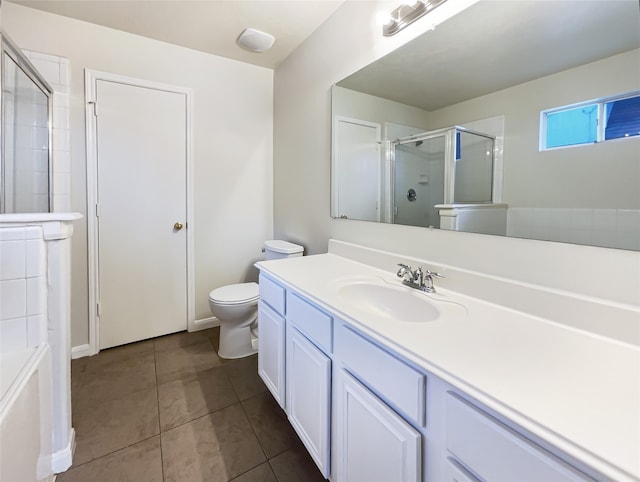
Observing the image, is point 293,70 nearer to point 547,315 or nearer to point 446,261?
point 446,261

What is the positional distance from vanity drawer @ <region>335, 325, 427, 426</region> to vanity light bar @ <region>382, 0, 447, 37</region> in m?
1.35

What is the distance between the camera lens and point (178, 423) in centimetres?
153

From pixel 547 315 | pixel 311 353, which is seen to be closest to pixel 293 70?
pixel 311 353

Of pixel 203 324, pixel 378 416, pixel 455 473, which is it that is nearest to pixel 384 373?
pixel 378 416

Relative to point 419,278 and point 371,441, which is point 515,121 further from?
point 371,441

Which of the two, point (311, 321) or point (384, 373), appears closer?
point (384, 373)

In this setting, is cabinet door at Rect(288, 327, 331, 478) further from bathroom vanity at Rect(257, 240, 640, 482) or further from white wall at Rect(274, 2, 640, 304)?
white wall at Rect(274, 2, 640, 304)

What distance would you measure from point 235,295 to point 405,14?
189 centimetres

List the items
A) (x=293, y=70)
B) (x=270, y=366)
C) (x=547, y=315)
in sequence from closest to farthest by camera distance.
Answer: (x=547, y=315) < (x=270, y=366) < (x=293, y=70)

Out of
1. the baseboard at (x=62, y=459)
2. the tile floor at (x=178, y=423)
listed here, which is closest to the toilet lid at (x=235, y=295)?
the tile floor at (x=178, y=423)

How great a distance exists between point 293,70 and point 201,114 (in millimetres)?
834

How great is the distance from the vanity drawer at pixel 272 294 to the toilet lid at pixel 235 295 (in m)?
0.46

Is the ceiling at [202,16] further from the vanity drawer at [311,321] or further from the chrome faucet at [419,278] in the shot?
the vanity drawer at [311,321]

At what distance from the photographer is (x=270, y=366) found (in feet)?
5.03
